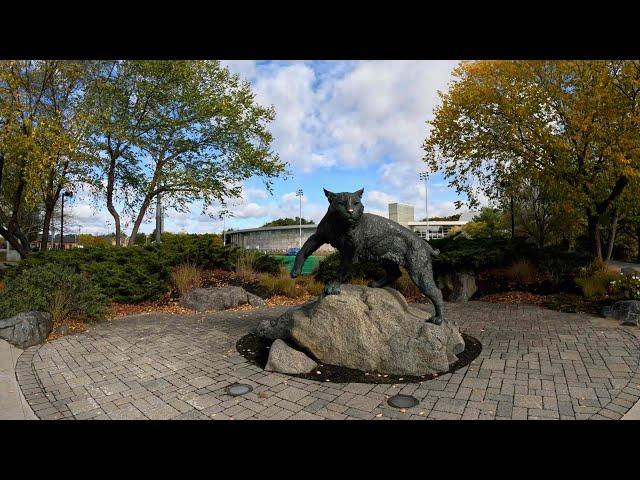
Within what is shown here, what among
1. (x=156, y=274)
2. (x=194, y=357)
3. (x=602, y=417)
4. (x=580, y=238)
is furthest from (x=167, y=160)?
(x=580, y=238)

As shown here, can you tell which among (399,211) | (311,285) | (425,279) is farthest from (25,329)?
(399,211)

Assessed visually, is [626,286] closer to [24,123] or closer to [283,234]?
[24,123]

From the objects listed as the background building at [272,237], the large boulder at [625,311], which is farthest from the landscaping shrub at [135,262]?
the background building at [272,237]

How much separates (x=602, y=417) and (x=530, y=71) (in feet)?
35.2

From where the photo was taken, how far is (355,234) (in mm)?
4934

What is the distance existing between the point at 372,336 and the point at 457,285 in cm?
647

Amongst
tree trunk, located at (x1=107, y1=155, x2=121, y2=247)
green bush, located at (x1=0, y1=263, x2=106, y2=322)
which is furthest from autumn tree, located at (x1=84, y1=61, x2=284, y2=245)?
green bush, located at (x1=0, y1=263, x2=106, y2=322)

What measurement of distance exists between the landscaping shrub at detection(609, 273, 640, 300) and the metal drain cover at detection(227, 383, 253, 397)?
26.9 ft

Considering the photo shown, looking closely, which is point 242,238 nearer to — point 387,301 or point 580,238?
point 580,238

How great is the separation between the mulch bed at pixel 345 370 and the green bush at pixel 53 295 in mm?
3765

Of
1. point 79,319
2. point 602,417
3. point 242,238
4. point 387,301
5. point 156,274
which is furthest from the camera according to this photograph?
point 242,238

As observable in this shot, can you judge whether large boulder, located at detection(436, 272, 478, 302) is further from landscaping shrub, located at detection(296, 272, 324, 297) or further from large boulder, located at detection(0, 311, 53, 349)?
large boulder, located at detection(0, 311, 53, 349)

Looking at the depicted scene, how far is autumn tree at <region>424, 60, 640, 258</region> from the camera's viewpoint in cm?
875

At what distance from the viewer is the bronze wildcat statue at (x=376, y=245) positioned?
16.0 ft
